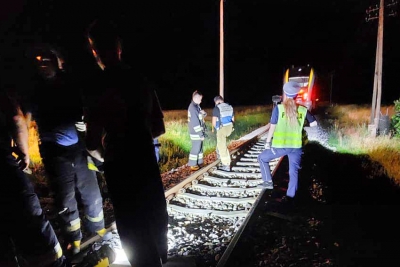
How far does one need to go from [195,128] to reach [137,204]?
17.7 feet

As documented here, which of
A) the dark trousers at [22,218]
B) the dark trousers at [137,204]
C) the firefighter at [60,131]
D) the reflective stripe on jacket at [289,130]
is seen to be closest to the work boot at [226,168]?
the reflective stripe on jacket at [289,130]

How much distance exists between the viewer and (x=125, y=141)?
2.16 metres

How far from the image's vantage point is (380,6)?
54.4 ft

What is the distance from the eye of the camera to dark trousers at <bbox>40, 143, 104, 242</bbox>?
138 inches

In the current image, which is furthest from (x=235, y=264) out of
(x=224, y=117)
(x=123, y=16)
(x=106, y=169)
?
(x=123, y=16)

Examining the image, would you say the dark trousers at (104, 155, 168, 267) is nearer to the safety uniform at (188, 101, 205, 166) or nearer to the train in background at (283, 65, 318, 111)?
the safety uniform at (188, 101, 205, 166)

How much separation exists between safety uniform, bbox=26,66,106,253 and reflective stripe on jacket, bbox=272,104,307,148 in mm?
3143

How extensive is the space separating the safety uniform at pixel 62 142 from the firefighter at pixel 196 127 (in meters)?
4.04

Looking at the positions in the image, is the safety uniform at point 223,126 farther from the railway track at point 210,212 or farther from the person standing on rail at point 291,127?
the person standing on rail at point 291,127

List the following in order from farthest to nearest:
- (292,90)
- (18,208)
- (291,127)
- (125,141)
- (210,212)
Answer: (291,127) → (292,90) → (210,212) → (18,208) → (125,141)

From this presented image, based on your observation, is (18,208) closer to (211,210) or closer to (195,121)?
(211,210)

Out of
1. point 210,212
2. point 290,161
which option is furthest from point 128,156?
point 290,161

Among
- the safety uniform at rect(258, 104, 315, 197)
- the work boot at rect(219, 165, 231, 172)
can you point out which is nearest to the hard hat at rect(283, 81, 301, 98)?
the safety uniform at rect(258, 104, 315, 197)

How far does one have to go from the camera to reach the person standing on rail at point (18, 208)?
2670mm
